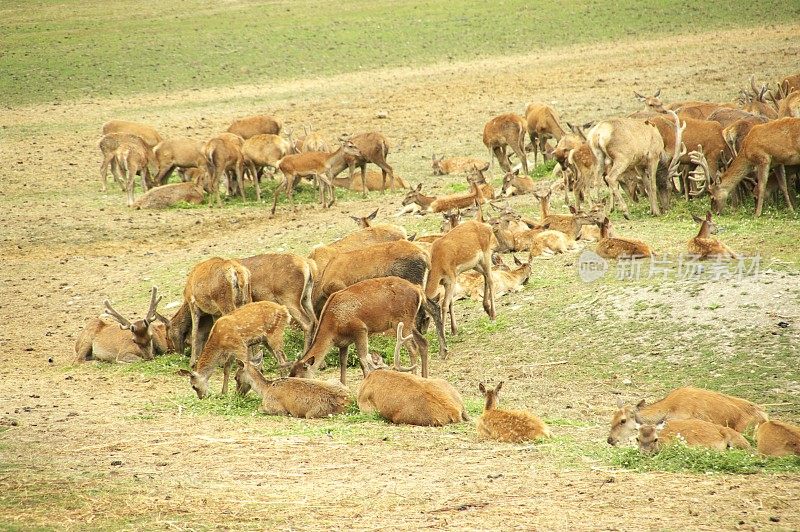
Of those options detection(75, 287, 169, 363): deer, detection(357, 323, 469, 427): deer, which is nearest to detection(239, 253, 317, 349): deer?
detection(75, 287, 169, 363): deer

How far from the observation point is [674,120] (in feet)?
55.2

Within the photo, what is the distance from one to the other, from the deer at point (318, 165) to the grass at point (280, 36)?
11.9 metres

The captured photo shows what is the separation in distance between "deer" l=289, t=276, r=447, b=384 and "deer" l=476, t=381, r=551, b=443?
2128mm

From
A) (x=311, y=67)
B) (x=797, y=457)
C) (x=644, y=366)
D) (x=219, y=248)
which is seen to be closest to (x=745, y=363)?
(x=644, y=366)

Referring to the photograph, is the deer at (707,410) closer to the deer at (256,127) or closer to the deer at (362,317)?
the deer at (362,317)

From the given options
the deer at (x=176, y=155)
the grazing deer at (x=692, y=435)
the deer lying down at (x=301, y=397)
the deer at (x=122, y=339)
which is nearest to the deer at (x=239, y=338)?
the deer lying down at (x=301, y=397)

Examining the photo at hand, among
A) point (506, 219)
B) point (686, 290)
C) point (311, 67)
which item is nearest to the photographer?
point (686, 290)

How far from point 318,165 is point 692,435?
43.1ft

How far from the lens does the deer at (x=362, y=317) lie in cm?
1146

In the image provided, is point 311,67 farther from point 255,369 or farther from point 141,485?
point 141,485

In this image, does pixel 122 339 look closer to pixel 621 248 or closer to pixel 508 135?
pixel 621 248

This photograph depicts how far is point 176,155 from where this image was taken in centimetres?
2306

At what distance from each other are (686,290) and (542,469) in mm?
4634

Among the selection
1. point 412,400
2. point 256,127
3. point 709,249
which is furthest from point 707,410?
point 256,127
